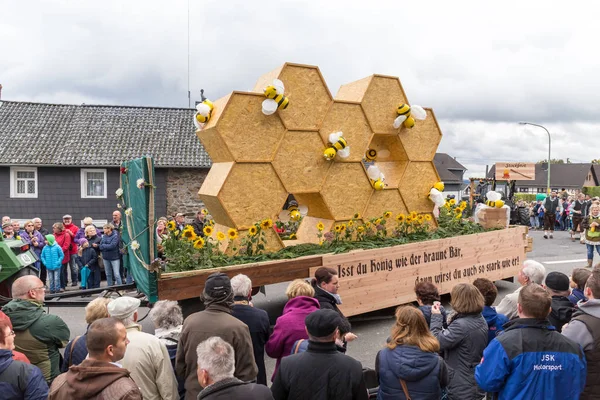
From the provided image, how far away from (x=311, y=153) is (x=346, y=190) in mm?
902

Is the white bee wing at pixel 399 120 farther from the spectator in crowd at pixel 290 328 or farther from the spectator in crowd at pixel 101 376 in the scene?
the spectator in crowd at pixel 101 376

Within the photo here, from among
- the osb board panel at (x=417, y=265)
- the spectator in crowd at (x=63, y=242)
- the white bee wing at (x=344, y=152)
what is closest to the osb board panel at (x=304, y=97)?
the white bee wing at (x=344, y=152)

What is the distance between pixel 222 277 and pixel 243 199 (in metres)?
3.05

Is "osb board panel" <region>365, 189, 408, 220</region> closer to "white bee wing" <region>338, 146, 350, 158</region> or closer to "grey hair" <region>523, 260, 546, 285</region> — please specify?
"white bee wing" <region>338, 146, 350, 158</region>

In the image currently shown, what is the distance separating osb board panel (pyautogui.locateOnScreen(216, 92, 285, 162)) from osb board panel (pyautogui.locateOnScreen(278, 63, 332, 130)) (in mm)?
262

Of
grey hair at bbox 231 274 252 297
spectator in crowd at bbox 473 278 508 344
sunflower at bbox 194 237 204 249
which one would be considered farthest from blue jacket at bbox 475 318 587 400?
sunflower at bbox 194 237 204 249

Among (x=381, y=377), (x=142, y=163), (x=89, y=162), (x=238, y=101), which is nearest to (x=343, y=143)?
(x=238, y=101)

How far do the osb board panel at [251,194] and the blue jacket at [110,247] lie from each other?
3897 mm

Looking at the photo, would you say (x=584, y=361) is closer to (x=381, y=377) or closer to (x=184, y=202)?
(x=381, y=377)

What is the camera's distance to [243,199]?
253 inches

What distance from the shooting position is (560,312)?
12.3ft

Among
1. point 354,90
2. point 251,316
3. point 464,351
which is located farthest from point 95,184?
point 464,351

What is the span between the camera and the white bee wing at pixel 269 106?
6.39 metres

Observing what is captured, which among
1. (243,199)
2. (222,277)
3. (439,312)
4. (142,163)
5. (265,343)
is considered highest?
(142,163)
